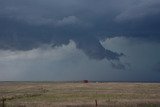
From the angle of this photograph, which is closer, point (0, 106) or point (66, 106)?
point (0, 106)

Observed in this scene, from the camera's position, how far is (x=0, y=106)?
128ft

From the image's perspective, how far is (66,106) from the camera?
4644 centimetres

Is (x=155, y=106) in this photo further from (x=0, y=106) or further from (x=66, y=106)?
(x=0, y=106)

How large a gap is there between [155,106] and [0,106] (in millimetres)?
15419

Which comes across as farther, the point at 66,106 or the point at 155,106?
the point at 66,106

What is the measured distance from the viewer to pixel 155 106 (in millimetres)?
37875

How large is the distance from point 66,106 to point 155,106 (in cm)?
1246

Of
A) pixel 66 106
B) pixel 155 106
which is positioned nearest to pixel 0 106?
pixel 66 106

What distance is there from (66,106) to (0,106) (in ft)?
32.0
